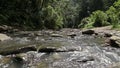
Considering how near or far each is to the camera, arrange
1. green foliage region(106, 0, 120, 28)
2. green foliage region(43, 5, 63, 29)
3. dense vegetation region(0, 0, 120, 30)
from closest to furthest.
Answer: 1. green foliage region(106, 0, 120, 28)
2. dense vegetation region(0, 0, 120, 30)
3. green foliage region(43, 5, 63, 29)

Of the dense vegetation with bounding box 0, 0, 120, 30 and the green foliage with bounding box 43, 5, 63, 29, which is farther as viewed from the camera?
the green foliage with bounding box 43, 5, 63, 29

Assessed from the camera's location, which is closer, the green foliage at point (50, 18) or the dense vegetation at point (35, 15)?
the dense vegetation at point (35, 15)

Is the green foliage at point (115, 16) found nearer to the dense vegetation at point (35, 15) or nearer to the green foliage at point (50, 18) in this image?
the dense vegetation at point (35, 15)

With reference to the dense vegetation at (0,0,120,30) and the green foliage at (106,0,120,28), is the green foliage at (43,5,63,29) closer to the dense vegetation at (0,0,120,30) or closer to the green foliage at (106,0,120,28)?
the dense vegetation at (0,0,120,30)

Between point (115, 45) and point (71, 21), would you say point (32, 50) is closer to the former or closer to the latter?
point (115, 45)

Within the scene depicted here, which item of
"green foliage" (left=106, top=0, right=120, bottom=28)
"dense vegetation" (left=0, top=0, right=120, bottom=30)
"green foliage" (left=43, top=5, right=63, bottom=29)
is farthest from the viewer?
"green foliage" (left=43, top=5, right=63, bottom=29)

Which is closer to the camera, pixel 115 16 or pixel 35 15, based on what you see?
pixel 115 16

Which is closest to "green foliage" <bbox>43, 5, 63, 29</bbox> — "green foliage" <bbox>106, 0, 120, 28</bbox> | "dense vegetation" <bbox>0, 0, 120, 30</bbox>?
"dense vegetation" <bbox>0, 0, 120, 30</bbox>

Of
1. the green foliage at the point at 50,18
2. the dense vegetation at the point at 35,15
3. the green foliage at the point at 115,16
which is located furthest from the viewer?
the green foliage at the point at 50,18

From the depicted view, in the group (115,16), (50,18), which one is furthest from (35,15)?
(115,16)

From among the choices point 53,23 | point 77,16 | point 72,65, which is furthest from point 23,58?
point 77,16

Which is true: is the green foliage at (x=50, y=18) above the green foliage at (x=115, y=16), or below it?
below

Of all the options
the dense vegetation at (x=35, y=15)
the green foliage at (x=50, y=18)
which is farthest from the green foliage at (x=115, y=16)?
the green foliage at (x=50, y=18)

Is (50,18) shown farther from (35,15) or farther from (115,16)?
(115,16)
